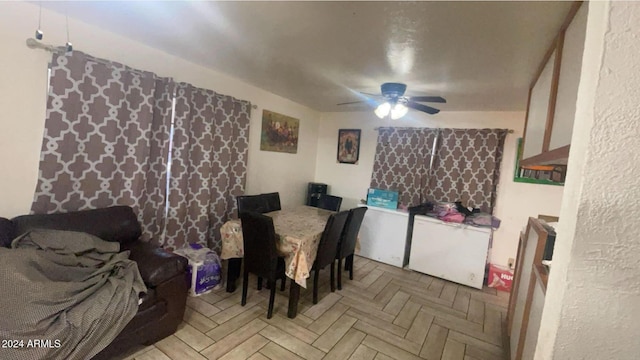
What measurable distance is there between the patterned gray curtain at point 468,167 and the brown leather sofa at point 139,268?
3.27m

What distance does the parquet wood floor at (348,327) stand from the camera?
196 cm

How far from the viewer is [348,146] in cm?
450

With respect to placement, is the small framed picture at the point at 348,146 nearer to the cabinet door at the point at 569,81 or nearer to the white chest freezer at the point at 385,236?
the white chest freezer at the point at 385,236

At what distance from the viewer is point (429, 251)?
11.4 ft

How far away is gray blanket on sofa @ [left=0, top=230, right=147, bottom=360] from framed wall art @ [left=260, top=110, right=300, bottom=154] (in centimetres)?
222

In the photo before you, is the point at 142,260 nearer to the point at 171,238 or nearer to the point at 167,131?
the point at 171,238

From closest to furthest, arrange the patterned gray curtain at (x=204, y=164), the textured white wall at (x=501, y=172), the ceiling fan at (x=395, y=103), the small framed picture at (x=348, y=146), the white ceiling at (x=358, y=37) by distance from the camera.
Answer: the white ceiling at (x=358, y=37)
the ceiling fan at (x=395, y=103)
the patterned gray curtain at (x=204, y=164)
the textured white wall at (x=501, y=172)
the small framed picture at (x=348, y=146)

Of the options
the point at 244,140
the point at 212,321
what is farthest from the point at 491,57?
the point at 212,321

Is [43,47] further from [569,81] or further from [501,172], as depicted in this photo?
[501,172]

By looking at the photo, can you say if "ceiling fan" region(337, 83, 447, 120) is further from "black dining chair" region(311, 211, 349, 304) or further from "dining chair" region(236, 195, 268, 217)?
"dining chair" region(236, 195, 268, 217)

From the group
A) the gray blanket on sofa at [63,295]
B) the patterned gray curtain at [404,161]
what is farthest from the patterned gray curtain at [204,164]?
the patterned gray curtain at [404,161]

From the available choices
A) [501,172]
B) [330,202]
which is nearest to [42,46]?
[330,202]

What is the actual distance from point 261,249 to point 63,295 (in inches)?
47.1

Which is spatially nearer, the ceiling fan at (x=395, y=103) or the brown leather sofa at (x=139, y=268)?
the brown leather sofa at (x=139, y=268)
